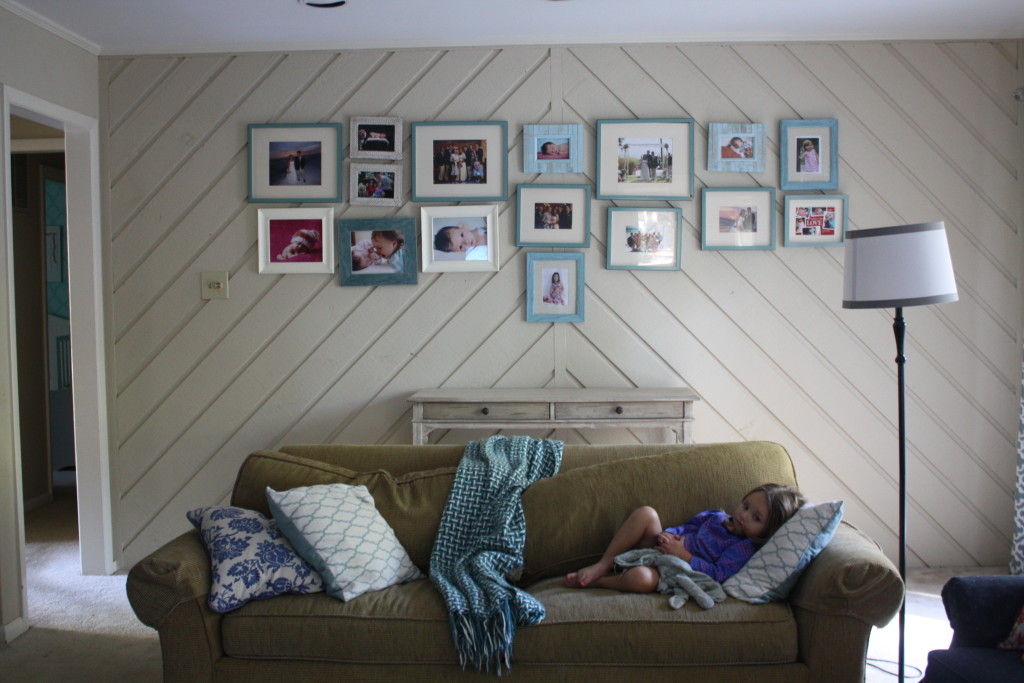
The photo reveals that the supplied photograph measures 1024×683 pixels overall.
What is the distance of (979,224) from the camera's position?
11.8 ft

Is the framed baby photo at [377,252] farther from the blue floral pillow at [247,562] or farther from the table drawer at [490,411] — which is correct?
the blue floral pillow at [247,562]

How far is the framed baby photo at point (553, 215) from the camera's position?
3.62 m

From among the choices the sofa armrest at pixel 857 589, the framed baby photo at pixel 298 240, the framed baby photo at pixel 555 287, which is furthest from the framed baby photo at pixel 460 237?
the sofa armrest at pixel 857 589

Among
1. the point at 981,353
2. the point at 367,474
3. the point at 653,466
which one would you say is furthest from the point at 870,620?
the point at 981,353

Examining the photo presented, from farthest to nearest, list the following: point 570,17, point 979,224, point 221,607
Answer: point 979,224 < point 570,17 < point 221,607

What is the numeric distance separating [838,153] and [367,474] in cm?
253

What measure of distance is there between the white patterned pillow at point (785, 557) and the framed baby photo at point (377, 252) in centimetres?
205

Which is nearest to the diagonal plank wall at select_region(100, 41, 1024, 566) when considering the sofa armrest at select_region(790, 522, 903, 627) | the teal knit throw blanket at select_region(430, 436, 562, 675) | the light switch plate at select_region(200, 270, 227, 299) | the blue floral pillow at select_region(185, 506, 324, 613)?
the light switch plate at select_region(200, 270, 227, 299)

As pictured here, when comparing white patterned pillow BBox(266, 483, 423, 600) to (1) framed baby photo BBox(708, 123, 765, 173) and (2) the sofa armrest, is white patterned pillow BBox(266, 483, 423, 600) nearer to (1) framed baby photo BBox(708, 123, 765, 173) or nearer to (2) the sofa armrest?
(2) the sofa armrest

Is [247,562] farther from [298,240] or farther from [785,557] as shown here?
[298,240]

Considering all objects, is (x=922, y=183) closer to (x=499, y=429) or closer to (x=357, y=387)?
(x=499, y=429)

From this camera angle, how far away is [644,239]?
11.9 feet

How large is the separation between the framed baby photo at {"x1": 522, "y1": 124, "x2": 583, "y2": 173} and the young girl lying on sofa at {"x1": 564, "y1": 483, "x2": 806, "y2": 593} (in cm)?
179

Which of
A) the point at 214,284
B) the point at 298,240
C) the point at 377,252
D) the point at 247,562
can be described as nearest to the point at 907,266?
the point at 247,562
